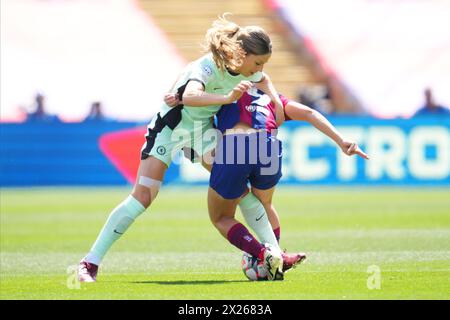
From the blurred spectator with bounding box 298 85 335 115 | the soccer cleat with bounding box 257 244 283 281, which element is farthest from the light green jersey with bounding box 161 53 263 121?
the blurred spectator with bounding box 298 85 335 115

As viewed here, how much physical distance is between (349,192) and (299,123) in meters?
1.98

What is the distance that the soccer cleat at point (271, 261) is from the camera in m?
7.95

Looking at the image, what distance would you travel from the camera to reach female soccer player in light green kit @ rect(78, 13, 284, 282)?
313 inches

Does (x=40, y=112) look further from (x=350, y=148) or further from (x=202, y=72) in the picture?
(x=350, y=148)

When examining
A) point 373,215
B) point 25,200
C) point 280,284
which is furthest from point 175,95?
point 25,200

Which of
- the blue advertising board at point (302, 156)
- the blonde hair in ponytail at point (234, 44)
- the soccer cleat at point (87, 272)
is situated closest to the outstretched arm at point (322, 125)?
the blonde hair in ponytail at point (234, 44)

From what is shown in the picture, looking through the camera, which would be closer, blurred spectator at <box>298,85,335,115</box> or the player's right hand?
the player's right hand

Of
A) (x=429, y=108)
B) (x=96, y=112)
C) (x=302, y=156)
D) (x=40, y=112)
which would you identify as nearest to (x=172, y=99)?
(x=302, y=156)

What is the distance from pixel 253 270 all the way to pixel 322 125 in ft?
4.25

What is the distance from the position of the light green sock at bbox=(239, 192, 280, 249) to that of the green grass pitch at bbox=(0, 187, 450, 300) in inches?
15.0

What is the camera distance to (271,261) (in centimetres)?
795

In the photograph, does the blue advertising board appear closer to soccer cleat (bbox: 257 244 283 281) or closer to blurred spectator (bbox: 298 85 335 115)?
blurred spectator (bbox: 298 85 335 115)

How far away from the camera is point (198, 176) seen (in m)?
21.8
